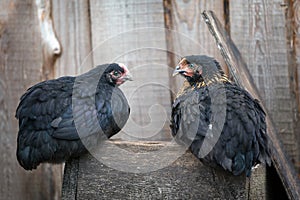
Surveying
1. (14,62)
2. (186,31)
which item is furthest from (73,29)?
(186,31)

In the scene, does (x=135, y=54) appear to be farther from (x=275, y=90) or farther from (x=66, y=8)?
(x=275, y=90)

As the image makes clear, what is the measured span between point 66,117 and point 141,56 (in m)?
0.98

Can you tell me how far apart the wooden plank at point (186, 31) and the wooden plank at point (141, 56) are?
0.05 meters

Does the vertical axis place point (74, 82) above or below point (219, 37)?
below

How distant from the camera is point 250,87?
3.42 meters

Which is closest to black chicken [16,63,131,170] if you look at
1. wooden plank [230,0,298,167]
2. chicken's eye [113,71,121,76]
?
chicken's eye [113,71,121,76]

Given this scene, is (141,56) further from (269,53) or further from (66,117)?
(66,117)

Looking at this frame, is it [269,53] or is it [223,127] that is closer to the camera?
[223,127]

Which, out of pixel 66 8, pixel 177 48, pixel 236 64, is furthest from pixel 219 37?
pixel 66 8

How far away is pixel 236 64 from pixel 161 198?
0.81 meters

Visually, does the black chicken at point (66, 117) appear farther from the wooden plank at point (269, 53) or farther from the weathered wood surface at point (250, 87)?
the wooden plank at point (269, 53)

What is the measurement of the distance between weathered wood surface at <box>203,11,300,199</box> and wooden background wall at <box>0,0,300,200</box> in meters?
0.29

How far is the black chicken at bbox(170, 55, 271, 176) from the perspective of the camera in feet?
9.27

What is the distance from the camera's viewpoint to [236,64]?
3.35m
